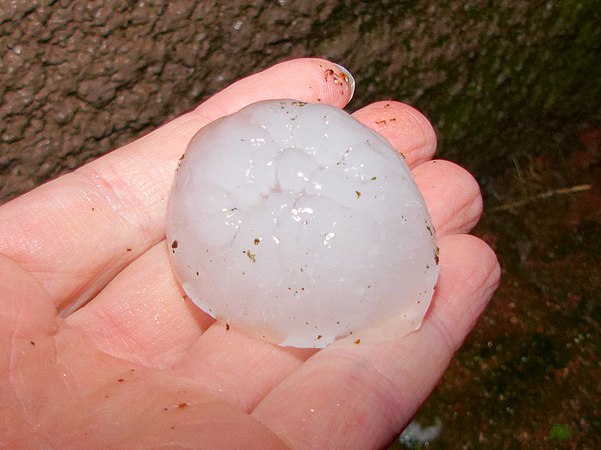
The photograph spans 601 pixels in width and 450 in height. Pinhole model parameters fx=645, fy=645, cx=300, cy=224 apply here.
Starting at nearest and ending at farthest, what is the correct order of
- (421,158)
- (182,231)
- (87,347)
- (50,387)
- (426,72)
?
(50,387) < (87,347) < (182,231) < (421,158) < (426,72)

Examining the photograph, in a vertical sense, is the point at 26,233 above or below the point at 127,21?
below

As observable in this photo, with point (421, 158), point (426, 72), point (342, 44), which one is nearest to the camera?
point (421, 158)

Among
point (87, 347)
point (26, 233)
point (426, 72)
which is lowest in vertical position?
point (426, 72)

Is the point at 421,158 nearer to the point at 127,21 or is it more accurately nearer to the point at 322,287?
the point at 322,287

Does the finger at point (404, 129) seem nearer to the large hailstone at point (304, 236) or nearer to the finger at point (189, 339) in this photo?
the finger at point (189, 339)

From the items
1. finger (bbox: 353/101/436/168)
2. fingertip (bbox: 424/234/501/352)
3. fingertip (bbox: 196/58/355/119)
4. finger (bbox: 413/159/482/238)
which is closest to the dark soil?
fingertip (bbox: 196/58/355/119)

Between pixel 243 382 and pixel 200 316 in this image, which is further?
pixel 200 316

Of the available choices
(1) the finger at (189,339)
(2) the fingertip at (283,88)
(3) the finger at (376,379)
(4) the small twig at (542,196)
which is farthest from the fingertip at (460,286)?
(4) the small twig at (542,196)

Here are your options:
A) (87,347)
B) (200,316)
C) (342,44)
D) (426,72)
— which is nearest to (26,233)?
(87,347)
